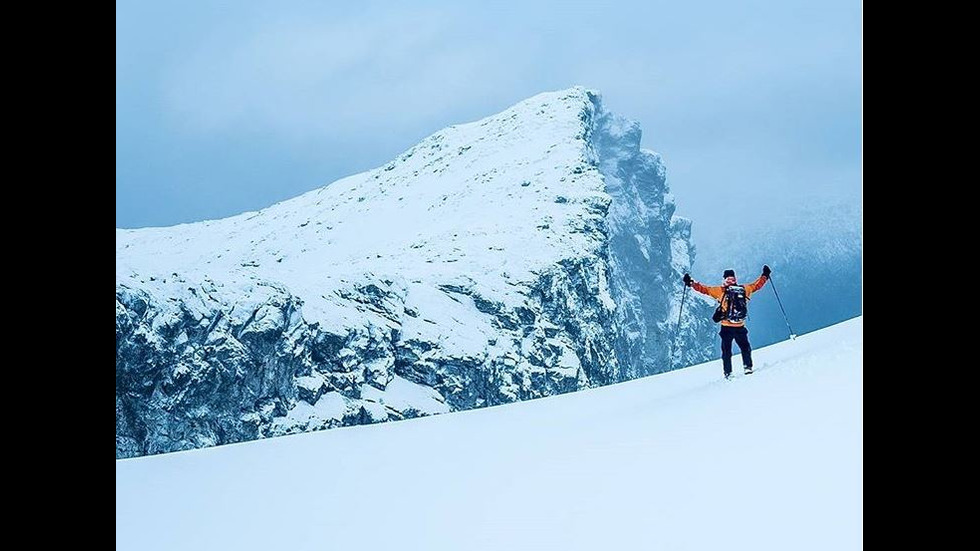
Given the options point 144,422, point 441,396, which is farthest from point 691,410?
point 441,396

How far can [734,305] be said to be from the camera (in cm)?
1091

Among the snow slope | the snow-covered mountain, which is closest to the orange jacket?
the snow slope

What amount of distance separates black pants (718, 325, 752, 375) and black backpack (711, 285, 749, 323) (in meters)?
0.15

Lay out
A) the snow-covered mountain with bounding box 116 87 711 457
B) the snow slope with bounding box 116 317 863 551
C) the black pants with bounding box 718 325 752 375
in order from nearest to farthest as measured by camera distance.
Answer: the snow slope with bounding box 116 317 863 551 < the black pants with bounding box 718 325 752 375 < the snow-covered mountain with bounding box 116 87 711 457

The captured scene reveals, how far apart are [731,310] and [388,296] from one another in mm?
86463

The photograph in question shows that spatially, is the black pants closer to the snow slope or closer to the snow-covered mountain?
the snow slope

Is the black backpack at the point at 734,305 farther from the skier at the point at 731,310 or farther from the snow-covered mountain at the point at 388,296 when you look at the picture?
the snow-covered mountain at the point at 388,296

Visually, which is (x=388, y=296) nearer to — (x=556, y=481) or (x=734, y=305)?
(x=734, y=305)

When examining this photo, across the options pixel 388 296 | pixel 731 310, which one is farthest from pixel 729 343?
→ pixel 388 296

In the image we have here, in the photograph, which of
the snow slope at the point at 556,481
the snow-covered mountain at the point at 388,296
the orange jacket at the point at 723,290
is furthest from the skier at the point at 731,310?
the snow-covered mountain at the point at 388,296

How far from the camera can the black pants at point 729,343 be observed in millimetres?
10688

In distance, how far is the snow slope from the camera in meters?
5.37
